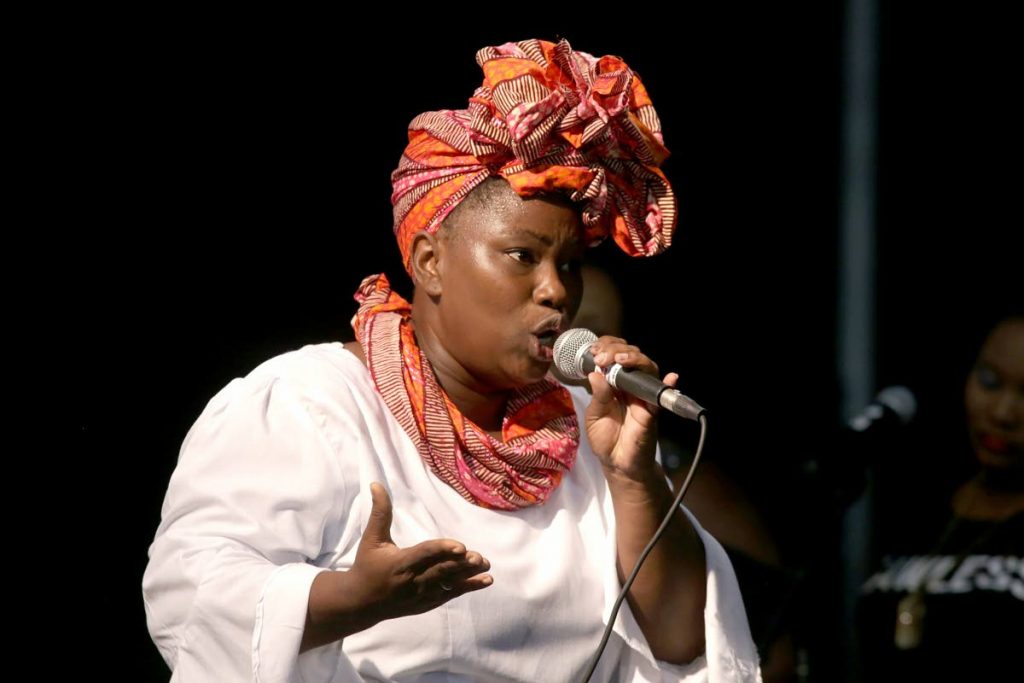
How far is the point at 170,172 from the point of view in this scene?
2586mm

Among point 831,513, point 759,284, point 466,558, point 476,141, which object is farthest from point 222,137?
point 759,284

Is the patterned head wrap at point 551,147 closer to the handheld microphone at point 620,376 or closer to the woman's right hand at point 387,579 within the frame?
→ the handheld microphone at point 620,376

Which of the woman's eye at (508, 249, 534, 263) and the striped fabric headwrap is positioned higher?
the woman's eye at (508, 249, 534, 263)

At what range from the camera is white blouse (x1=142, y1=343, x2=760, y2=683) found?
1878mm

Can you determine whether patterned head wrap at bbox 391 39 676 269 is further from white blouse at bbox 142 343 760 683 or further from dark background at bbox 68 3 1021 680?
dark background at bbox 68 3 1021 680

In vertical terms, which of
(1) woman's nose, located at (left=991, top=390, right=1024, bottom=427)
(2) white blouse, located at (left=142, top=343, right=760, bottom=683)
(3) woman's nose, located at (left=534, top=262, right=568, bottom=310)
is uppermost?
(3) woman's nose, located at (left=534, top=262, right=568, bottom=310)

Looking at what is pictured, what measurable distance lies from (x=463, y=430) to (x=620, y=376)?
321 mm

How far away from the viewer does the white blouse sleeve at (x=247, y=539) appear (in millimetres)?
1842

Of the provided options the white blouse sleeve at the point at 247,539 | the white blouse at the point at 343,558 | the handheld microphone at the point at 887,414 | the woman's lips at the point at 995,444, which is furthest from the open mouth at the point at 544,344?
the woman's lips at the point at 995,444

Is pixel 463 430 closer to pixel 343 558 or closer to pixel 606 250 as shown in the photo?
pixel 343 558

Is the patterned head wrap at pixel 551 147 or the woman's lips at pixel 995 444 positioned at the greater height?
the patterned head wrap at pixel 551 147

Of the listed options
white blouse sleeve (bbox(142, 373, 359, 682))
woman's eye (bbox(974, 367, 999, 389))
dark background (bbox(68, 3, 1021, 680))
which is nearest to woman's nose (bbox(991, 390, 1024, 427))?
woman's eye (bbox(974, 367, 999, 389))

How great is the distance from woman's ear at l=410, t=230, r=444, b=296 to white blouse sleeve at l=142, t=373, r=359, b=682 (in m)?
0.32

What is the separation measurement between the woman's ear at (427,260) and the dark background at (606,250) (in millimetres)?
551
